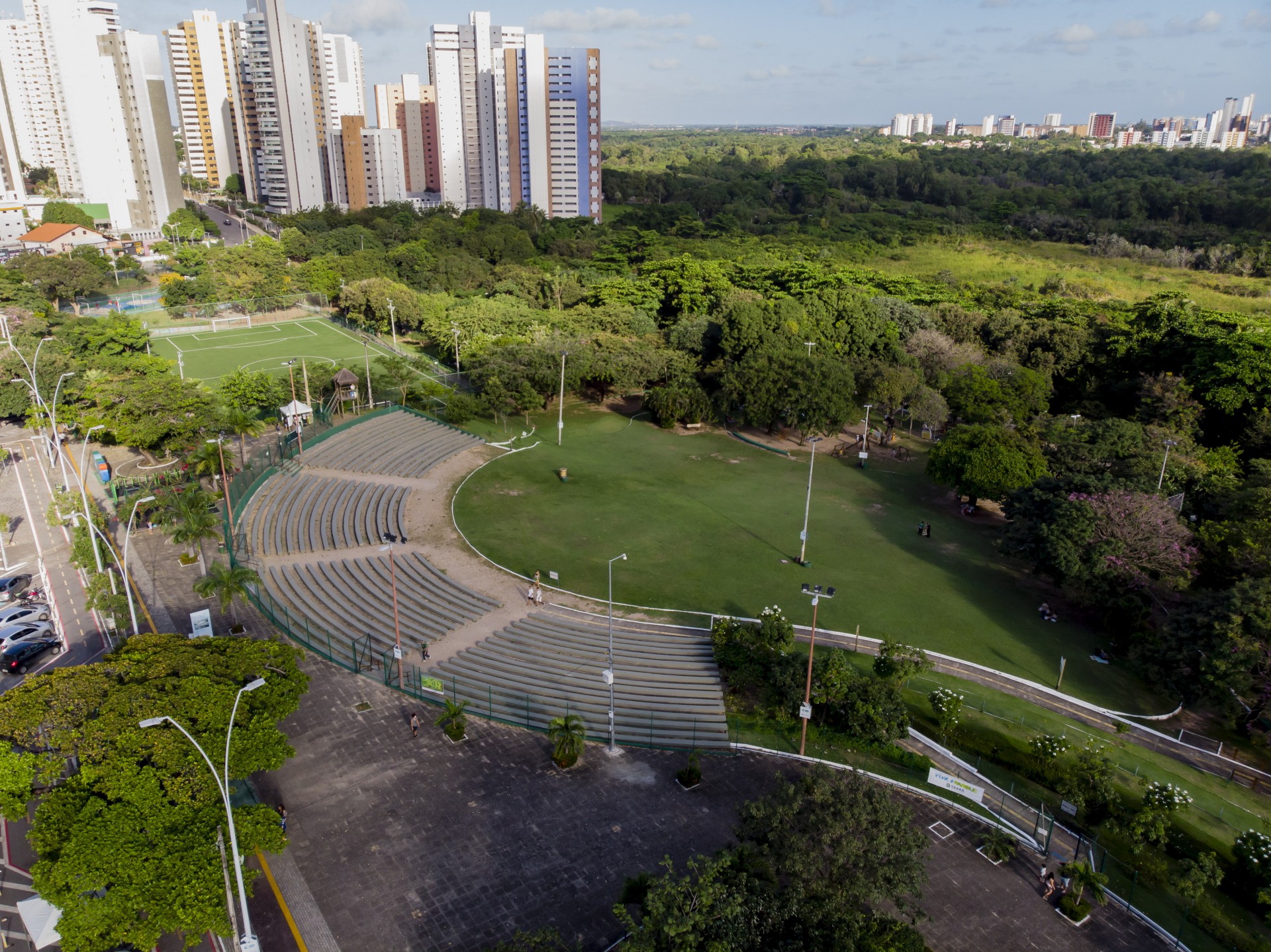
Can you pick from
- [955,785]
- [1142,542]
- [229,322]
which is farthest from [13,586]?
[229,322]

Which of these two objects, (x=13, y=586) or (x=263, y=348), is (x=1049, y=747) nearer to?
(x=13, y=586)

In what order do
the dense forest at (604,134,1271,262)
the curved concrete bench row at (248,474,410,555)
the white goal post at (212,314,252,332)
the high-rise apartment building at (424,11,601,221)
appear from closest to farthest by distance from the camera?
the curved concrete bench row at (248,474,410,555)
the white goal post at (212,314,252,332)
the dense forest at (604,134,1271,262)
the high-rise apartment building at (424,11,601,221)

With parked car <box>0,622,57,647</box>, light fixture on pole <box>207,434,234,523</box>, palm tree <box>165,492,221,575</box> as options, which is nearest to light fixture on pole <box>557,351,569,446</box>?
light fixture on pole <box>207,434,234,523</box>

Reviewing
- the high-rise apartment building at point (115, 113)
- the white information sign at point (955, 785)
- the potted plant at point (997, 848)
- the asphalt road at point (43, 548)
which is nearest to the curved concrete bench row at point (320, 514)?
the asphalt road at point (43, 548)

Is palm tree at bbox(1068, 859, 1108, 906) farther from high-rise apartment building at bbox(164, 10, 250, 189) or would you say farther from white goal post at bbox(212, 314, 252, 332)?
high-rise apartment building at bbox(164, 10, 250, 189)

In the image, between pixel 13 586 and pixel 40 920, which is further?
pixel 13 586

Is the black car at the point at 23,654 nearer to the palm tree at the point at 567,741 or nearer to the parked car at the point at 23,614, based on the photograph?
the parked car at the point at 23,614

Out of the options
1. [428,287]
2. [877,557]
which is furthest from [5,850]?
[428,287]
